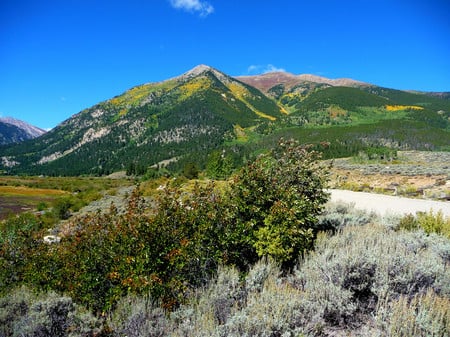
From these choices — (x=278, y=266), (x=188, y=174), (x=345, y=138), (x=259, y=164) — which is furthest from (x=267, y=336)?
(x=345, y=138)

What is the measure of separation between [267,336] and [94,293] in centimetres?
348

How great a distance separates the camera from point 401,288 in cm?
475

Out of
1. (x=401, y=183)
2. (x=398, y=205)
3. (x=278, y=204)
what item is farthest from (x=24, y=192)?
(x=278, y=204)

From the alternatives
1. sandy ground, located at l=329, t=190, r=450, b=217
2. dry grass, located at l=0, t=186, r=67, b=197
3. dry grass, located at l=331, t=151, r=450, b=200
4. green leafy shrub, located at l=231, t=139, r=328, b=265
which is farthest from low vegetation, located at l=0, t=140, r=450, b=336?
dry grass, located at l=0, t=186, r=67, b=197

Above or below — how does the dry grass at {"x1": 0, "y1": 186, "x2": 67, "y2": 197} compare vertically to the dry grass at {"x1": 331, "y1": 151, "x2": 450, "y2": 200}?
below

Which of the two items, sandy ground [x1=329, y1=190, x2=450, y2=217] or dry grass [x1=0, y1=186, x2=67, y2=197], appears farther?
dry grass [x1=0, y1=186, x2=67, y2=197]

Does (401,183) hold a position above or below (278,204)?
below

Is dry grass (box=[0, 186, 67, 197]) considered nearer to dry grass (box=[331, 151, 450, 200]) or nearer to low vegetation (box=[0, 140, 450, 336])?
dry grass (box=[331, 151, 450, 200])

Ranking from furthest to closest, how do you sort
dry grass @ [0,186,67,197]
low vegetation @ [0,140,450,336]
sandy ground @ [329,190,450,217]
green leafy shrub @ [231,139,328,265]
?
dry grass @ [0,186,67,197] → sandy ground @ [329,190,450,217] → green leafy shrub @ [231,139,328,265] → low vegetation @ [0,140,450,336]

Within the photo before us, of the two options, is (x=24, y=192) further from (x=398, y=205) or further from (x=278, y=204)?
(x=278, y=204)

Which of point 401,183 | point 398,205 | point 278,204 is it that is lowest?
point 398,205

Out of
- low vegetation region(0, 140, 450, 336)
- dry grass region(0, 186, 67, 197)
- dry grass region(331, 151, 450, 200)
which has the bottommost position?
dry grass region(0, 186, 67, 197)

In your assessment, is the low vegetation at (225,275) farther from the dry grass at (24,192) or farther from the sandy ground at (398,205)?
the dry grass at (24,192)

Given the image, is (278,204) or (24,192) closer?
(278,204)
